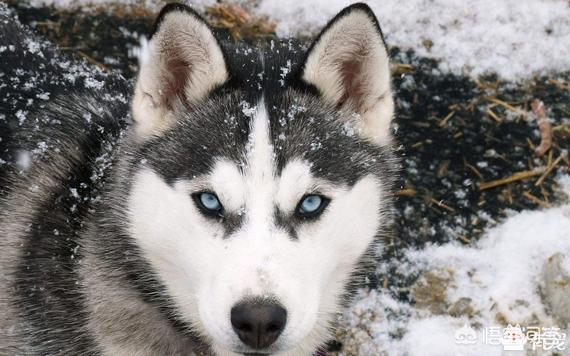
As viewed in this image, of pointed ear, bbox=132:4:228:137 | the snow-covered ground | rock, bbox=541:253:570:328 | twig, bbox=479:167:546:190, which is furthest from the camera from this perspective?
the snow-covered ground

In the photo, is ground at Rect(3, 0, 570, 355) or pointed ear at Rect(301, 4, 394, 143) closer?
pointed ear at Rect(301, 4, 394, 143)

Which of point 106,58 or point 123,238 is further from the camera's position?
point 106,58

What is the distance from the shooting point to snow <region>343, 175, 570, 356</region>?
384 centimetres

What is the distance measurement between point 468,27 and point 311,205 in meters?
3.03

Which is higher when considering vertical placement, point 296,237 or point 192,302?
point 296,237

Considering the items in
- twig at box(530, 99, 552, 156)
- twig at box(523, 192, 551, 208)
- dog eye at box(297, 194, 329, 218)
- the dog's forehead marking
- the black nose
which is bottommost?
twig at box(523, 192, 551, 208)

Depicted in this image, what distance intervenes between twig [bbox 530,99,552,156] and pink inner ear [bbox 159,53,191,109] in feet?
8.68

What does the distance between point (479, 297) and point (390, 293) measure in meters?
0.49

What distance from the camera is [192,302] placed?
273 centimetres

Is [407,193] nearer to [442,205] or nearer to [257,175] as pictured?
[442,205]

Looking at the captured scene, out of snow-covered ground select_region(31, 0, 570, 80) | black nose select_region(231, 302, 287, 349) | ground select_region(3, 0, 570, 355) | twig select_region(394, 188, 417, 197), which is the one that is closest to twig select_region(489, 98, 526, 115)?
ground select_region(3, 0, 570, 355)

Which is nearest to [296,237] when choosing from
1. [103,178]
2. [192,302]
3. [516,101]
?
[192,302]

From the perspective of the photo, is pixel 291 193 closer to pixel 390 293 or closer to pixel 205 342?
pixel 205 342

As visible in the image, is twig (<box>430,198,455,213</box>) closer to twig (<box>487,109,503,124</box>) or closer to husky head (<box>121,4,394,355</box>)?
twig (<box>487,109,503,124</box>)
